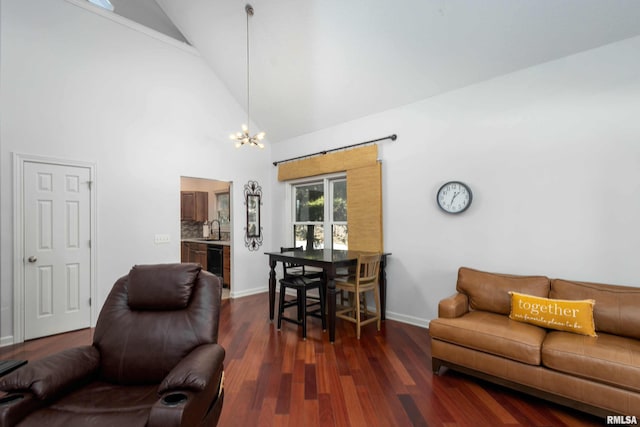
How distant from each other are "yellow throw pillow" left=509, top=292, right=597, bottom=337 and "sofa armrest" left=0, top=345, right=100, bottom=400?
10.1ft

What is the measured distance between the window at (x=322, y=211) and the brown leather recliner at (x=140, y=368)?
2.57 meters

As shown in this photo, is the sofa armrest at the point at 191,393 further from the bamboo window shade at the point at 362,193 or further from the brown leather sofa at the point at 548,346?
the bamboo window shade at the point at 362,193

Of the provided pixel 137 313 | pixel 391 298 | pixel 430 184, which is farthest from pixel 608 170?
pixel 137 313

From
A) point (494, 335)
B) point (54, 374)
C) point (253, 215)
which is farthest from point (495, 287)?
point (253, 215)

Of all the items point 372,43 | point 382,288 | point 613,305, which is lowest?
point 382,288

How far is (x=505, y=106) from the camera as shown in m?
3.11

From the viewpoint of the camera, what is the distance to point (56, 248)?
3488 mm

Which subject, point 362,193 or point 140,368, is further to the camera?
point 362,193

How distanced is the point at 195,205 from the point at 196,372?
19.7ft

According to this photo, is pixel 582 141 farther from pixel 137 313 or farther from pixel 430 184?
pixel 137 313

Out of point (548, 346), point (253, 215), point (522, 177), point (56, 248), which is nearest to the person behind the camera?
point (548, 346)

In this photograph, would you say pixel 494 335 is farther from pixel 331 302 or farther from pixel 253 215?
pixel 253 215

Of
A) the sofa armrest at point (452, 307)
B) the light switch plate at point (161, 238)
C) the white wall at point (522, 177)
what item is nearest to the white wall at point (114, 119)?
the light switch plate at point (161, 238)

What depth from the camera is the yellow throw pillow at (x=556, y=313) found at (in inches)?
88.7
